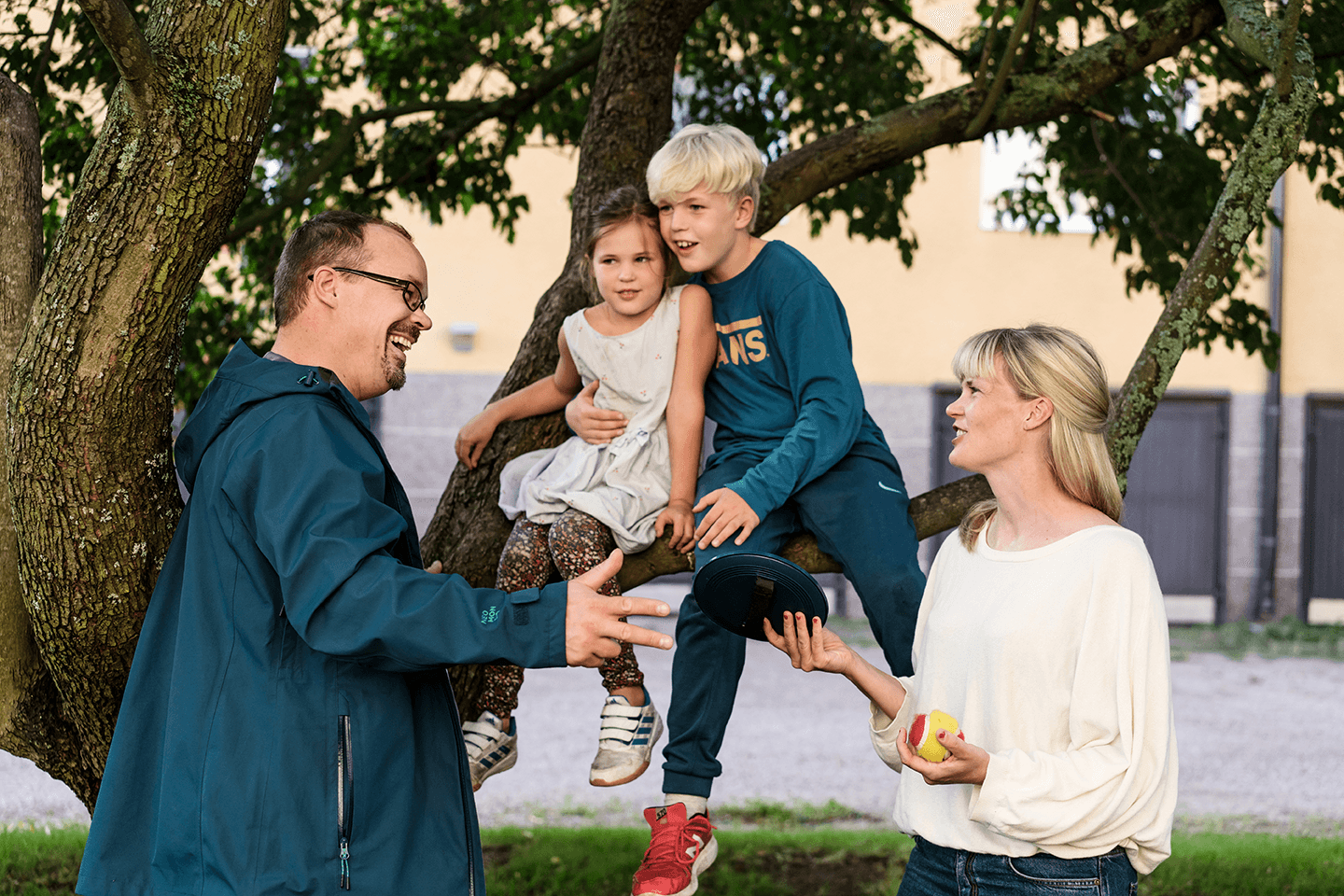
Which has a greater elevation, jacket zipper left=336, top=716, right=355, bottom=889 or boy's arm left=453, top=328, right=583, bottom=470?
boy's arm left=453, top=328, right=583, bottom=470

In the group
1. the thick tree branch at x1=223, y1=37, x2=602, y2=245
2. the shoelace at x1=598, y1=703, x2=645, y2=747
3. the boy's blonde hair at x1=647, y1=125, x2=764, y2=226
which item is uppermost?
the thick tree branch at x1=223, y1=37, x2=602, y2=245

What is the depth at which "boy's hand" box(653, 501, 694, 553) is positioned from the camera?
294 cm

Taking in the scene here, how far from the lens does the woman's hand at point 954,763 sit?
1.90 metres

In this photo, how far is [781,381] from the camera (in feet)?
9.96

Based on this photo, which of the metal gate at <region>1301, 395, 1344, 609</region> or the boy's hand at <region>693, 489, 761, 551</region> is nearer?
the boy's hand at <region>693, 489, 761, 551</region>

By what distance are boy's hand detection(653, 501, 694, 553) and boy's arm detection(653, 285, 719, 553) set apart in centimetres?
8

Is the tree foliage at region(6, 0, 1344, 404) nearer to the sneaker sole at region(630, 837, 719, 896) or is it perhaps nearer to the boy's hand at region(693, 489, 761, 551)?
the boy's hand at region(693, 489, 761, 551)

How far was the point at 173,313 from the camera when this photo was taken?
244 centimetres

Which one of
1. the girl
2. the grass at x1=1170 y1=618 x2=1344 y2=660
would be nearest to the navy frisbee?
the girl

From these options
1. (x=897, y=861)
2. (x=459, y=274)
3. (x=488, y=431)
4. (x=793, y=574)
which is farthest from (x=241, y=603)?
(x=459, y=274)

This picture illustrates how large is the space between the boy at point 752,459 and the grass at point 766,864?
2.66 m

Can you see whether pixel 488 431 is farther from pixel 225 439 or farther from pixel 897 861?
pixel 897 861

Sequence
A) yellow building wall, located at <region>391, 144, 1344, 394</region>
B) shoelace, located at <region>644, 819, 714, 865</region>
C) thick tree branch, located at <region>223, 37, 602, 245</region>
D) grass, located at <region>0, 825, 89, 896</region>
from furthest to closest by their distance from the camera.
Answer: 1. yellow building wall, located at <region>391, 144, 1344, 394</region>
2. thick tree branch, located at <region>223, 37, 602, 245</region>
3. grass, located at <region>0, 825, 89, 896</region>
4. shoelace, located at <region>644, 819, 714, 865</region>

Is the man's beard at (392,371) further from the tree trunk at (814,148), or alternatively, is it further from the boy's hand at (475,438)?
the boy's hand at (475,438)
